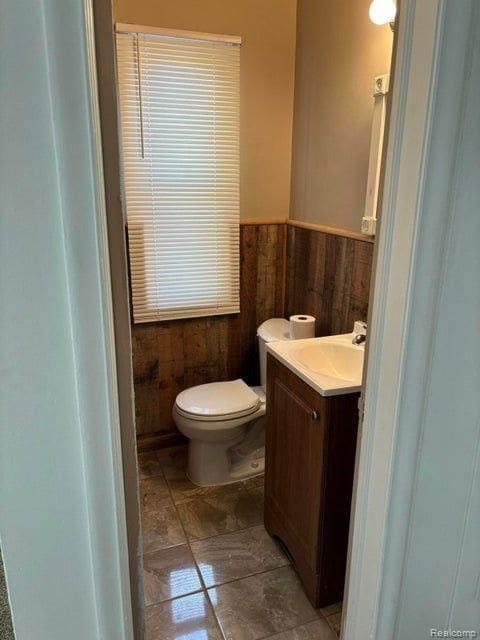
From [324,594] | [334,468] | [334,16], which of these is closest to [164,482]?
[324,594]

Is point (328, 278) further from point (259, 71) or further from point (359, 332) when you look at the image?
point (259, 71)

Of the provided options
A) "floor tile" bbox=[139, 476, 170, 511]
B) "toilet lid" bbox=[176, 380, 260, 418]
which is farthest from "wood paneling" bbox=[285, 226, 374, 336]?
"floor tile" bbox=[139, 476, 170, 511]

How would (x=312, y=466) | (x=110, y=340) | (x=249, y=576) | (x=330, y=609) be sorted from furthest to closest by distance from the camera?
(x=249, y=576), (x=330, y=609), (x=312, y=466), (x=110, y=340)

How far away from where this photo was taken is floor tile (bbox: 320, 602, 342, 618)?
1.66m

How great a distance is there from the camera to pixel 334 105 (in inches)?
82.4

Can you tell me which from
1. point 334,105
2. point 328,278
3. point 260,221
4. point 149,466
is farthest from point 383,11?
point 149,466

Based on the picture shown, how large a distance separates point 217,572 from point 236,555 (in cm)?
12

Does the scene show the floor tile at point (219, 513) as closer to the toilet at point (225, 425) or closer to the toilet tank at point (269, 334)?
the toilet at point (225, 425)

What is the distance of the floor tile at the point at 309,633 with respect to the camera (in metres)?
1.56

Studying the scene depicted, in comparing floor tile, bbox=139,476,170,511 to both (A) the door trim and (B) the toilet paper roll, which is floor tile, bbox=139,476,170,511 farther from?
(A) the door trim

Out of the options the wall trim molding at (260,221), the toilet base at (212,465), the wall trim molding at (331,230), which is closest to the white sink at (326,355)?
the wall trim molding at (331,230)

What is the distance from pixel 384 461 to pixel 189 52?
212 centimetres

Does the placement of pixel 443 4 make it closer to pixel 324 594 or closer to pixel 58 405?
pixel 58 405

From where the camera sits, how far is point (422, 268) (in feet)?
2.91
